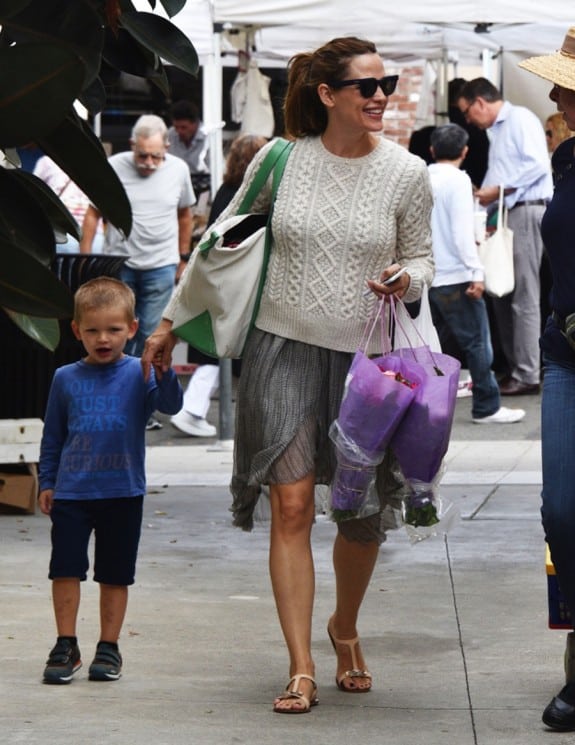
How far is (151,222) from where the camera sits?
11.4m

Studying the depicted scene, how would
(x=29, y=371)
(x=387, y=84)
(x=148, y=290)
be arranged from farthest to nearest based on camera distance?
(x=148, y=290), (x=29, y=371), (x=387, y=84)

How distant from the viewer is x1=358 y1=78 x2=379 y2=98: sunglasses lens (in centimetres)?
480

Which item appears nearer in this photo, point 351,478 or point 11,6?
point 11,6

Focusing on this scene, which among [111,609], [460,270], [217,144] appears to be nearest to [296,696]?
[111,609]

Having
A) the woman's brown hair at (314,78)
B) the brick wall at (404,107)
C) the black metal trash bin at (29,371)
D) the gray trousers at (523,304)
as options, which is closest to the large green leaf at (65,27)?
the woman's brown hair at (314,78)

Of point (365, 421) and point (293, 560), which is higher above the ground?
point (365, 421)

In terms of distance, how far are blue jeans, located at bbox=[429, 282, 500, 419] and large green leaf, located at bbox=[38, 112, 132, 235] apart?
29.9 ft

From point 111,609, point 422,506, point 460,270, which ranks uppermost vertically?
point 422,506

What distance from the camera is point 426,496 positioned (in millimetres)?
4742

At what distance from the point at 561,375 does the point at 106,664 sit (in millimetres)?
1644

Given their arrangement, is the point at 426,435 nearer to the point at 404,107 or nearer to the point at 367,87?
the point at 367,87

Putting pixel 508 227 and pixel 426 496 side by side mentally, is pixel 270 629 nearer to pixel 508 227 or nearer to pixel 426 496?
pixel 426 496

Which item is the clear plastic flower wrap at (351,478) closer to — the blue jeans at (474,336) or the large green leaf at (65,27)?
the large green leaf at (65,27)

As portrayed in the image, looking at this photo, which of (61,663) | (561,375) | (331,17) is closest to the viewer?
(561,375)
